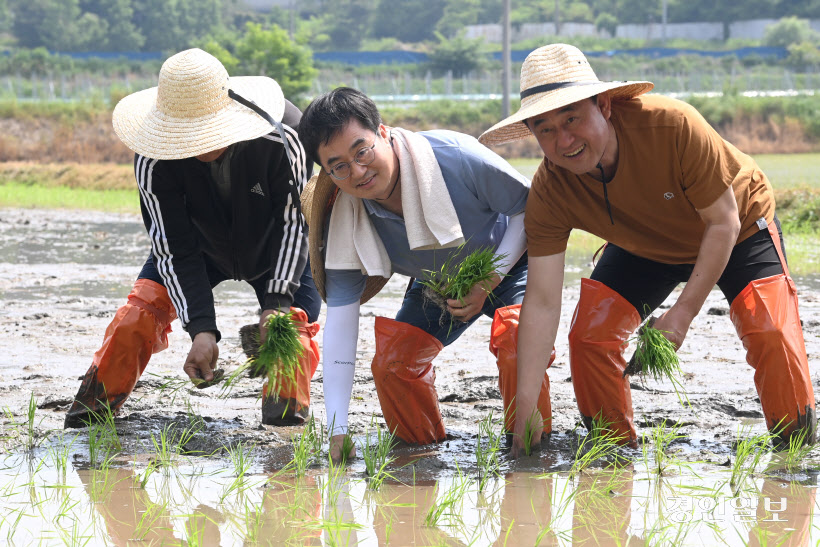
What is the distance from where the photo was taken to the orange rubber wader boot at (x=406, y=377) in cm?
420

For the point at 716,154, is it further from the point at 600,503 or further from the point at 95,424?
the point at 95,424

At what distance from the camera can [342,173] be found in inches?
141

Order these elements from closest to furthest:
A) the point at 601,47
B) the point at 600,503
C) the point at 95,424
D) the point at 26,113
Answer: the point at 600,503 → the point at 95,424 → the point at 26,113 → the point at 601,47

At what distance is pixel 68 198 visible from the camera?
18.1 meters

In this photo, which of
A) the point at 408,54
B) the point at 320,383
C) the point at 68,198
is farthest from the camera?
the point at 408,54

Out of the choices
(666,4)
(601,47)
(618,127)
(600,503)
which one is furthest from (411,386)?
(666,4)

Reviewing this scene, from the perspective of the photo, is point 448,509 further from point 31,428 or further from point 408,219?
point 31,428

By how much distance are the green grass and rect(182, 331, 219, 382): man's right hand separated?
12.9m

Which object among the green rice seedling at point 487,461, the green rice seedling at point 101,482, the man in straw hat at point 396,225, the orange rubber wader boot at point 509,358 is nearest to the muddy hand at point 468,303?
the man in straw hat at point 396,225

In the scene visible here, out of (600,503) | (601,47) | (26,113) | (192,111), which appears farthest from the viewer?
(601,47)

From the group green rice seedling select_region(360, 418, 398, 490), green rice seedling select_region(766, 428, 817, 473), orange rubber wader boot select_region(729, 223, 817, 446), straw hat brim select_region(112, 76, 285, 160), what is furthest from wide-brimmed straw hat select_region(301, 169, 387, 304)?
green rice seedling select_region(766, 428, 817, 473)

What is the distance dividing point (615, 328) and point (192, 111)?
1.92 metres

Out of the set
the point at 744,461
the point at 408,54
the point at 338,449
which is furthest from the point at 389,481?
the point at 408,54

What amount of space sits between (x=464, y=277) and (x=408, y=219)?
307mm
